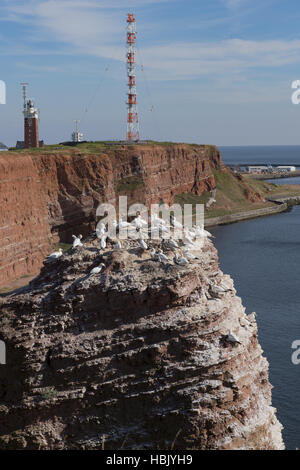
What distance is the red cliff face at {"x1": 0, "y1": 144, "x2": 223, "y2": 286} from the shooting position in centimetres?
5222

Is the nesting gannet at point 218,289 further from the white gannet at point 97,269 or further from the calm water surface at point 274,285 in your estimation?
the calm water surface at point 274,285

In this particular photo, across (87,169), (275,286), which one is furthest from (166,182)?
(275,286)

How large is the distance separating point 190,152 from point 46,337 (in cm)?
8716

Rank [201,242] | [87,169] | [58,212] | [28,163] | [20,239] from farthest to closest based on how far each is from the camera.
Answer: [87,169] → [58,212] → [28,163] → [20,239] → [201,242]

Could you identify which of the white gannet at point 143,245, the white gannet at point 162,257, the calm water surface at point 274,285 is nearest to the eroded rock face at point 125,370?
the white gannet at point 162,257

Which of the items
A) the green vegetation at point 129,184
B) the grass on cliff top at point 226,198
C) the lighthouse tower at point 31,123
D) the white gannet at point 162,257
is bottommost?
the grass on cliff top at point 226,198

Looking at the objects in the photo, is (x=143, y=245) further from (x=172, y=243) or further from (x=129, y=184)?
(x=129, y=184)

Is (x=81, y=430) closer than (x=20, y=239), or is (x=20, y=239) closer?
(x=81, y=430)

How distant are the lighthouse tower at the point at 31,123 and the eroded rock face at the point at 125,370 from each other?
66.0 meters

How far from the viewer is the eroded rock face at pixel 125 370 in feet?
59.7

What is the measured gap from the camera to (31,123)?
270 feet

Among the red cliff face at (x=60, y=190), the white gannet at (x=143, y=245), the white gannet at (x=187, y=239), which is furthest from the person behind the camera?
the red cliff face at (x=60, y=190)

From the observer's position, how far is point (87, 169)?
67.6m
